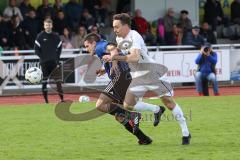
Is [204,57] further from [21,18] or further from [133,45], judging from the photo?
[133,45]

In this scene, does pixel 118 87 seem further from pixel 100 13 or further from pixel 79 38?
pixel 100 13

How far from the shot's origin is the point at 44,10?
25172 millimetres

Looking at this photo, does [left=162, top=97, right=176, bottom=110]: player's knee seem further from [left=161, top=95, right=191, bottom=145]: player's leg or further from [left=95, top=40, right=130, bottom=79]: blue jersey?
[left=95, top=40, right=130, bottom=79]: blue jersey

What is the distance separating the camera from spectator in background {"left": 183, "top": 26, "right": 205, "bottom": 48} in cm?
2565

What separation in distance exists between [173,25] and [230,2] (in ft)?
15.9

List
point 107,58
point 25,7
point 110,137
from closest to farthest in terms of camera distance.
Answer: point 107,58
point 110,137
point 25,7

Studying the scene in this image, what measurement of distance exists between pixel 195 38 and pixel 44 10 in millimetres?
5068

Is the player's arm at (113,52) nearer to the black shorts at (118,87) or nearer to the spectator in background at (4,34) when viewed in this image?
the black shorts at (118,87)

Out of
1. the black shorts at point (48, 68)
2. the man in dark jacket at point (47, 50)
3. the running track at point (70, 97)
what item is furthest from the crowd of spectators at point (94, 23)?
the man in dark jacket at point (47, 50)

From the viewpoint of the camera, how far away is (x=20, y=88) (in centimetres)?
2381

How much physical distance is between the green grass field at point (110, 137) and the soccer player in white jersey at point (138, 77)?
20.8 inches

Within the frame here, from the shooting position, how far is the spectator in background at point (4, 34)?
944 inches

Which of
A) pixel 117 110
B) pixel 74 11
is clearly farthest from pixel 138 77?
pixel 74 11

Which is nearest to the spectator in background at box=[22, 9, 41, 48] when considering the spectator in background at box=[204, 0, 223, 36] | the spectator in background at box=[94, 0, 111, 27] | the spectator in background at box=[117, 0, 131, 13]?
the spectator in background at box=[94, 0, 111, 27]
